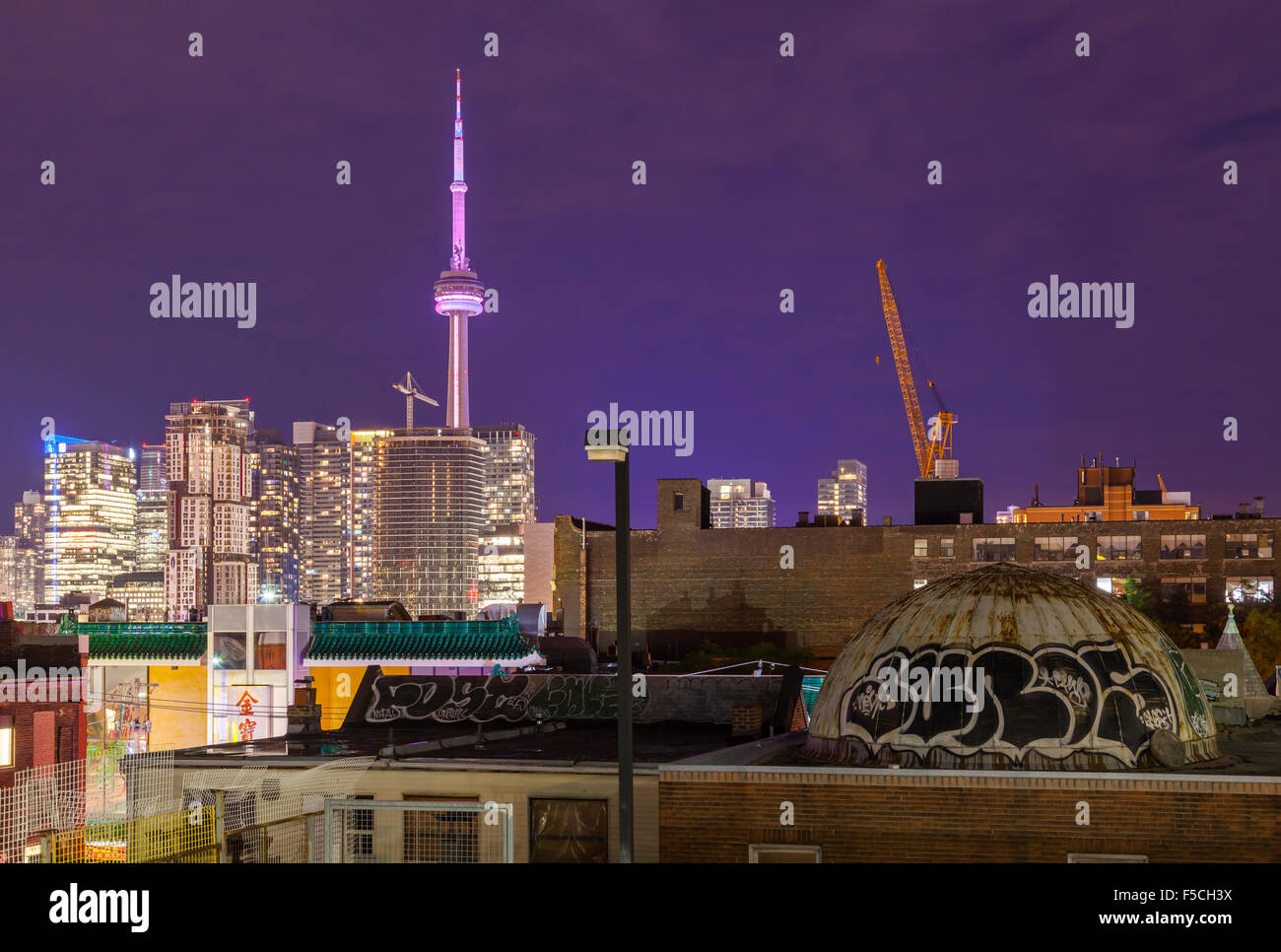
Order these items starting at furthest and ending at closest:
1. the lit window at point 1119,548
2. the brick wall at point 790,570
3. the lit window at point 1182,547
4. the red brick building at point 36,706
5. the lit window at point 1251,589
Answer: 1. the lit window at point 1119,548
2. the brick wall at point 790,570
3. the lit window at point 1182,547
4. the lit window at point 1251,589
5. the red brick building at point 36,706

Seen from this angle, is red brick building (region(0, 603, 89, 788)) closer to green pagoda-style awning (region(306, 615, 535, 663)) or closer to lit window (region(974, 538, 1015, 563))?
green pagoda-style awning (region(306, 615, 535, 663))

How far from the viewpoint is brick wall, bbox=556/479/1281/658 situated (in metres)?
150

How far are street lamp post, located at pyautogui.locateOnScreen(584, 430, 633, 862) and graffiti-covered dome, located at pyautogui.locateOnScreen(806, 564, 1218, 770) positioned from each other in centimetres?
1100

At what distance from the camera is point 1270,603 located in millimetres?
144000

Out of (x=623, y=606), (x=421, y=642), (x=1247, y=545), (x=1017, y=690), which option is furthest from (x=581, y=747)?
(x=1247, y=545)

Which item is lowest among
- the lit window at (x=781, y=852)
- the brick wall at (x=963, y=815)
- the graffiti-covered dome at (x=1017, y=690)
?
the lit window at (x=781, y=852)

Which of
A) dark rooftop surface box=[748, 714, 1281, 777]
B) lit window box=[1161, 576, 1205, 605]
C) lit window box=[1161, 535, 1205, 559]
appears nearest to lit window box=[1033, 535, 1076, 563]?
lit window box=[1161, 535, 1205, 559]

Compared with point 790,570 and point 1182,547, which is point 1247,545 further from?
point 790,570

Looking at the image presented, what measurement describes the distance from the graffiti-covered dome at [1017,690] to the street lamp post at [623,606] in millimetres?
11003

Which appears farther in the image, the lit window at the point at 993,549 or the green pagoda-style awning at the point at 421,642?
the lit window at the point at 993,549

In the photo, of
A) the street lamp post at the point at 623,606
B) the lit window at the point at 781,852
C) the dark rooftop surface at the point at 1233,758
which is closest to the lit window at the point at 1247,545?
the dark rooftop surface at the point at 1233,758

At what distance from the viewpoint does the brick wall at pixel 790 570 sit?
150 meters

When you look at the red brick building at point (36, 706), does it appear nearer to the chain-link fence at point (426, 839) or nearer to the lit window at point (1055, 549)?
the chain-link fence at point (426, 839)
